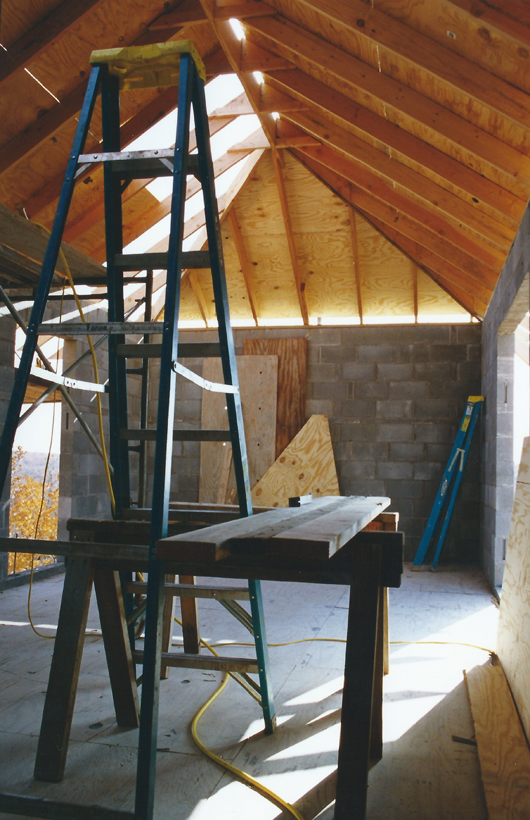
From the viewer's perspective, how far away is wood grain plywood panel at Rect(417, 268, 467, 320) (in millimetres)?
6664

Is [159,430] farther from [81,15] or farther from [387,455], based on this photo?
[387,455]

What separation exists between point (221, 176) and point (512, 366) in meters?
3.57

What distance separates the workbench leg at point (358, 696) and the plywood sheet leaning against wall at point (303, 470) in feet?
16.7

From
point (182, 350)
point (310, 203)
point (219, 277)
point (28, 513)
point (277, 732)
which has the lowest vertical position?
point (28, 513)

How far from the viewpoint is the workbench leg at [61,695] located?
195 cm

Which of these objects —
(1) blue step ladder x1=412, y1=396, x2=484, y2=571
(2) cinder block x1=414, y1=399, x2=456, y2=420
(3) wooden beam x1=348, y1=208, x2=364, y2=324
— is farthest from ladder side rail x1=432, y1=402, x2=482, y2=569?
(3) wooden beam x1=348, y1=208, x2=364, y2=324

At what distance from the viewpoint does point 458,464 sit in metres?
6.44

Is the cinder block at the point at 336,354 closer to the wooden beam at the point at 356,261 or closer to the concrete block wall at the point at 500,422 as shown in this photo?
the wooden beam at the point at 356,261

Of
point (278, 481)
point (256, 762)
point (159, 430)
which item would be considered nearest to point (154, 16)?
point (159, 430)

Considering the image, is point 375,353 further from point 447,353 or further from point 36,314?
point 36,314

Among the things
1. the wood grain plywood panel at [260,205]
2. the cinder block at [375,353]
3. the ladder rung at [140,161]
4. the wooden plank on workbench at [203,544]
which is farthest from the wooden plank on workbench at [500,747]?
the wood grain plywood panel at [260,205]

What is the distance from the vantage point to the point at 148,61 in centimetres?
191

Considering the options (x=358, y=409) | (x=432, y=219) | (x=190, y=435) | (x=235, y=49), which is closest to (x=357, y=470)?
(x=358, y=409)

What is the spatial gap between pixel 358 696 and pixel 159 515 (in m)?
0.73
